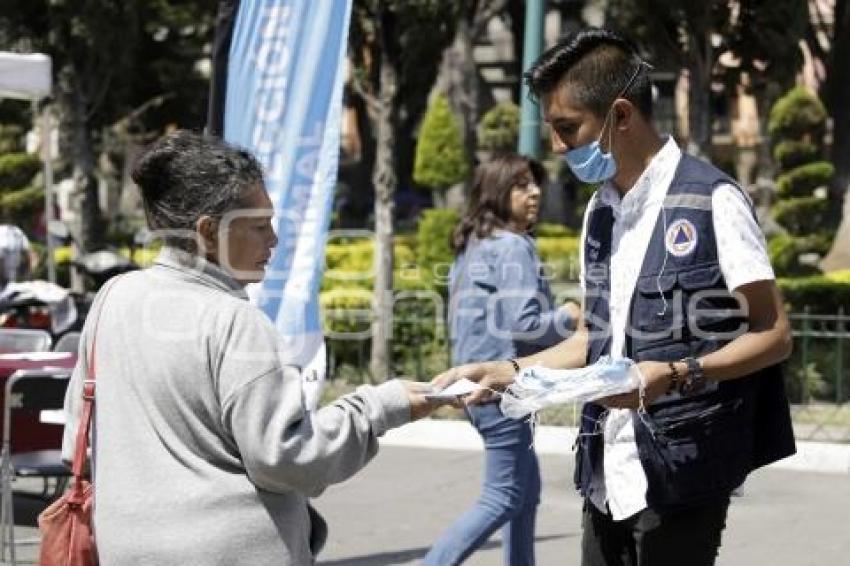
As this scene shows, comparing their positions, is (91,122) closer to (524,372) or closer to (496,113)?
(496,113)

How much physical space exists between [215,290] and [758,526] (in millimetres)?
5381

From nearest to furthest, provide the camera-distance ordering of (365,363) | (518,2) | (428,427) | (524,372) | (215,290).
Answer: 1. (215,290)
2. (524,372)
3. (428,427)
4. (365,363)
5. (518,2)

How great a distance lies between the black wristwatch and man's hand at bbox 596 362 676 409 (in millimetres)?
15

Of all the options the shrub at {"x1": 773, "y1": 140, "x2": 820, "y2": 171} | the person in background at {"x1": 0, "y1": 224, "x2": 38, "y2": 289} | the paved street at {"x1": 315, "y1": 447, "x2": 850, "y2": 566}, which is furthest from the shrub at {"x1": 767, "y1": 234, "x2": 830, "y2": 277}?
the person in background at {"x1": 0, "y1": 224, "x2": 38, "y2": 289}

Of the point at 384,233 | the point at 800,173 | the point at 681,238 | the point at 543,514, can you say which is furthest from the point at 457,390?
the point at 800,173

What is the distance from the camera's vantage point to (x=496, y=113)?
2480 centimetres

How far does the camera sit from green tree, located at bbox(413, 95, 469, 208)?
24.0 m

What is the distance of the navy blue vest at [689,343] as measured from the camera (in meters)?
3.59

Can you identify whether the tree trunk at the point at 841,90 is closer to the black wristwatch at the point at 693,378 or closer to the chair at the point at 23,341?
the chair at the point at 23,341

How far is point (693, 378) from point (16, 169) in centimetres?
1908

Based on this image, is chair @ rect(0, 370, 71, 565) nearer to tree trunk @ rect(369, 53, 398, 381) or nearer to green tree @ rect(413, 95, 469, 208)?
tree trunk @ rect(369, 53, 398, 381)

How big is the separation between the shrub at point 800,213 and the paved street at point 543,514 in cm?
616

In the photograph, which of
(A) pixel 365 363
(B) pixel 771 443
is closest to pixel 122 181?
(A) pixel 365 363

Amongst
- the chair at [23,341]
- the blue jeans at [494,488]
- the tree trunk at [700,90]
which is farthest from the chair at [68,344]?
the tree trunk at [700,90]
